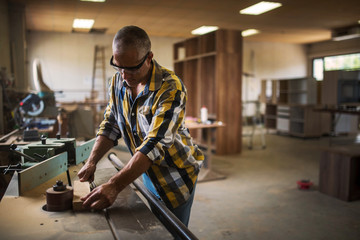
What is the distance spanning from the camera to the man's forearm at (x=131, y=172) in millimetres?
1075

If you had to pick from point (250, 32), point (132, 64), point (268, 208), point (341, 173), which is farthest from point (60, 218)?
point (250, 32)

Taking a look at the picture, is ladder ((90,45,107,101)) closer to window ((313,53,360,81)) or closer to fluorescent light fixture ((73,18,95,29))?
fluorescent light fixture ((73,18,95,29))

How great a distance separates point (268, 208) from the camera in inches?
124

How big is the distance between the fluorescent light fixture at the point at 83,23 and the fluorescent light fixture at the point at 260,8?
3551 mm

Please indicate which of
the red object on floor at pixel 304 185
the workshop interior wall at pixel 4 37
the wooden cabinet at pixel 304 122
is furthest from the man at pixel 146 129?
the wooden cabinet at pixel 304 122

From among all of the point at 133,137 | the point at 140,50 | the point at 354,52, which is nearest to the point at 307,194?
the point at 133,137

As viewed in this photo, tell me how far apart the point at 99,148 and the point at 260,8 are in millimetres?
5645

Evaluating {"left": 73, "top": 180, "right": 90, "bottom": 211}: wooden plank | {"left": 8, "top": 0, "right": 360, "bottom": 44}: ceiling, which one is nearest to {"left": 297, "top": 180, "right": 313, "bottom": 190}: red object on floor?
{"left": 73, "top": 180, "right": 90, "bottom": 211}: wooden plank

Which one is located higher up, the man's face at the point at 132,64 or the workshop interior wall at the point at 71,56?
the workshop interior wall at the point at 71,56

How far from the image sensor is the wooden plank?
3.72ft

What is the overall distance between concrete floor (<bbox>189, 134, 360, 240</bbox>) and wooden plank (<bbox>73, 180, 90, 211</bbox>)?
1.53m

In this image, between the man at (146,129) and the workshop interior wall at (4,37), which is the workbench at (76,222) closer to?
the man at (146,129)

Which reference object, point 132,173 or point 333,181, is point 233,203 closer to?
point 333,181

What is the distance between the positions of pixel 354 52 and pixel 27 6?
8.99 metres
